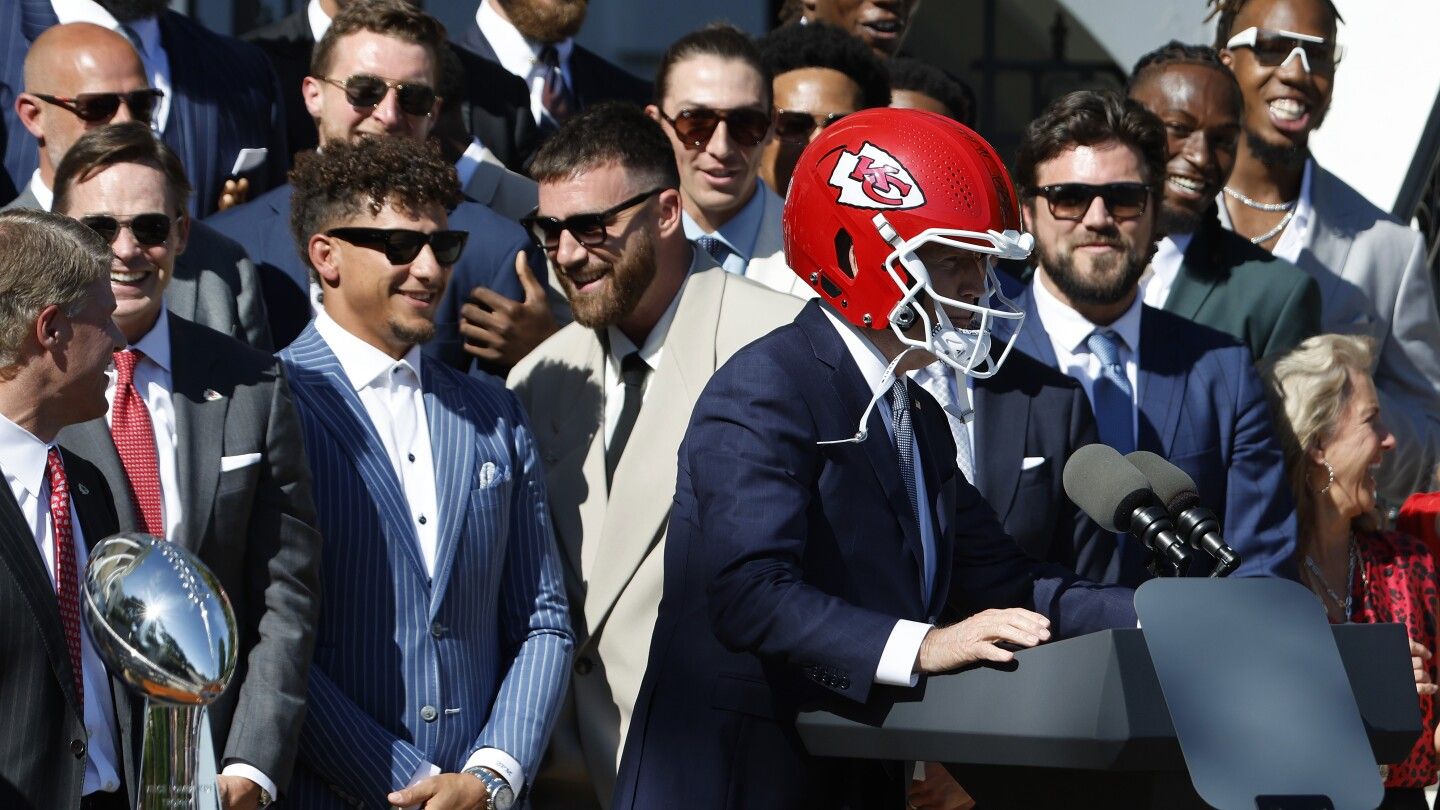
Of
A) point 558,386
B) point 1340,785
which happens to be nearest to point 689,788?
point 1340,785

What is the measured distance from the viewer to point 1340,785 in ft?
8.54

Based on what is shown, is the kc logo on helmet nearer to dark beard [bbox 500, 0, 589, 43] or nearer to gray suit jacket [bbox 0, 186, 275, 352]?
gray suit jacket [bbox 0, 186, 275, 352]

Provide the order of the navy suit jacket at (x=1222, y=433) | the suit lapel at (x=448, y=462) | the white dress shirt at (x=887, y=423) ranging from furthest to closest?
1. the navy suit jacket at (x=1222, y=433)
2. the suit lapel at (x=448, y=462)
3. the white dress shirt at (x=887, y=423)

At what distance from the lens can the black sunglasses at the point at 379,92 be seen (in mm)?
5516

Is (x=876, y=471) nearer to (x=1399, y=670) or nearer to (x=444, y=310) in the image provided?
(x=1399, y=670)

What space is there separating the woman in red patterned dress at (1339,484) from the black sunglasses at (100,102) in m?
3.11

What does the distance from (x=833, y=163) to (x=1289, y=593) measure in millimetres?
1034

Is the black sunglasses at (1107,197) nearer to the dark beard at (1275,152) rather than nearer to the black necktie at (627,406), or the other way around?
the black necktie at (627,406)

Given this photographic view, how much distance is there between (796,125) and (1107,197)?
1.37m

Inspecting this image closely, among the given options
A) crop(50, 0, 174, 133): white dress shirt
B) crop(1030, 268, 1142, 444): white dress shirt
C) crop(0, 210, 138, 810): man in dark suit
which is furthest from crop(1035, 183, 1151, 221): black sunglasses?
Result: crop(0, 210, 138, 810): man in dark suit

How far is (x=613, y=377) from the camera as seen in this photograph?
196 inches

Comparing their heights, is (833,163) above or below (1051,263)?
above

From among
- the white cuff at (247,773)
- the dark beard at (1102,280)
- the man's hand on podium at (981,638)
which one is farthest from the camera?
the dark beard at (1102,280)

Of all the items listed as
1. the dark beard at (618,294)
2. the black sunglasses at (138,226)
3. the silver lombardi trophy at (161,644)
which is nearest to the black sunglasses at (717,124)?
the dark beard at (618,294)
